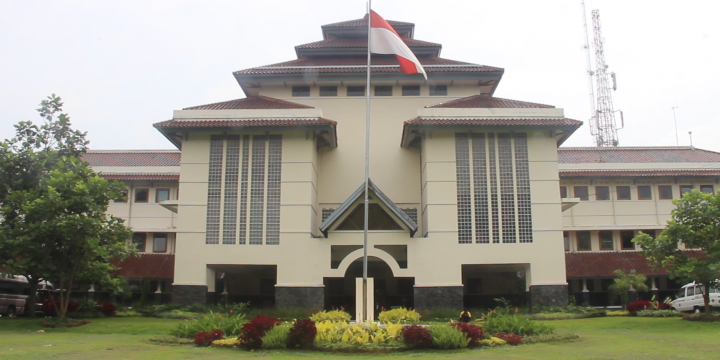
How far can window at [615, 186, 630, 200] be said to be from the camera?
33.7 metres

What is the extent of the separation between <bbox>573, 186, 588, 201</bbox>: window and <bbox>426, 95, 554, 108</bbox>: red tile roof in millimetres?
7785

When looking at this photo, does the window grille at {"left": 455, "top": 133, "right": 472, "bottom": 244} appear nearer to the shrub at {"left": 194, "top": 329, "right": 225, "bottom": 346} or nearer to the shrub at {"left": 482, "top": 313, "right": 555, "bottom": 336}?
the shrub at {"left": 482, "top": 313, "right": 555, "bottom": 336}

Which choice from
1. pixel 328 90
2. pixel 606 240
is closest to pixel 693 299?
pixel 606 240

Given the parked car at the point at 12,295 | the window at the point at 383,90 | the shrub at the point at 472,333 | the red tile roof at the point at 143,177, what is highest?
the window at the point at 383,90

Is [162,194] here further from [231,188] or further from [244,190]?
[244,190]

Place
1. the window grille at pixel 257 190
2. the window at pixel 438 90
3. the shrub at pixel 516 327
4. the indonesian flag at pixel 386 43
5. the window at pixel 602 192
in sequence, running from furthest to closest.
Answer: the window at pixel 602 192 → the window at pixel 438 90 → the window grille at pixel 257 190 → the indonesian flag at pixel 386 43 → the shrub at pixel 516 327

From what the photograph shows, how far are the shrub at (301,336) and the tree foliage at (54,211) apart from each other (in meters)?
10.0

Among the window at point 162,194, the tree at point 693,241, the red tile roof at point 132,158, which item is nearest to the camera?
the tree at point 693,241

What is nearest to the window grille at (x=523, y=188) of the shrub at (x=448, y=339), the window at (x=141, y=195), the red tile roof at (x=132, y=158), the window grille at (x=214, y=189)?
the shrub at (x=448, y=339)

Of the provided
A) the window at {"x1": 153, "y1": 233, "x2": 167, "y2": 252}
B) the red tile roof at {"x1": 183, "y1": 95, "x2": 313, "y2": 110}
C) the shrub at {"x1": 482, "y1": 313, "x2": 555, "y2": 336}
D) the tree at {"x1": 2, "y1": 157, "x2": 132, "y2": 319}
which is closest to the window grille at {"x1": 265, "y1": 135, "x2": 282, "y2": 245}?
the red tile roof at {"x1": 183, "y1": 95, "x2": 313, "y2": 110}

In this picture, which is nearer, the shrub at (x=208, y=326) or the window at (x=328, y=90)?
the shrub at (x=208, y=326)

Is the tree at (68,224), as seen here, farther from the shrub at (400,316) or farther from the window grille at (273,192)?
the shrub at (400,316)

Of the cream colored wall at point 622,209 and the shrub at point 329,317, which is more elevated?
the cream colored wall at point 622,209

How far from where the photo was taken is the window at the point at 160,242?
3366cm
